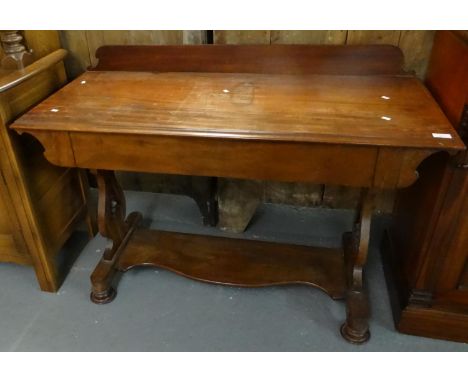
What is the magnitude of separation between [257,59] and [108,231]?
945 mm

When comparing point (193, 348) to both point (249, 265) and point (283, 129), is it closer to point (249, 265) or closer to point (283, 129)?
point (249, 265)

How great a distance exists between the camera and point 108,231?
1.74m

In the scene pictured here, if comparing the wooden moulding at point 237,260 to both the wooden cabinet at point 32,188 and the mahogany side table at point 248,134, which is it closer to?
the mahogany side table at point 248,134

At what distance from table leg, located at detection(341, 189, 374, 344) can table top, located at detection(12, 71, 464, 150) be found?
0.30 m

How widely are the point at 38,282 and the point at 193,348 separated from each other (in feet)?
2.54

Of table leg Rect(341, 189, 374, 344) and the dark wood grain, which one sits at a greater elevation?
the dark wood grain

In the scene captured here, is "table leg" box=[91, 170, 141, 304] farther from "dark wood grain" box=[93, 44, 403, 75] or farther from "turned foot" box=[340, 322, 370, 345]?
"turned foot" box=[340, 322, 370, 345]

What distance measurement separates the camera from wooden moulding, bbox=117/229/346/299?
166 centimetres

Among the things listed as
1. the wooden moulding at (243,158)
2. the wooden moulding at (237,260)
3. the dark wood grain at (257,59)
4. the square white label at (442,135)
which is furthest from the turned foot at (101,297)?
the square white label at (442,135)

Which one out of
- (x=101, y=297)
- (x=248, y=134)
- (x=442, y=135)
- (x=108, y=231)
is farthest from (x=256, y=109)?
(x=101, y=297)

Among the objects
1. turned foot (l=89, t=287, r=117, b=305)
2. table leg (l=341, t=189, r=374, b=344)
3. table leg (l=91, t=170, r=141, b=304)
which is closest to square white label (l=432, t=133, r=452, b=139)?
table leg (l=341, t=189, r=374, b=344)

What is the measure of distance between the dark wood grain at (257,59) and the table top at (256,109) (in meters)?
0.04

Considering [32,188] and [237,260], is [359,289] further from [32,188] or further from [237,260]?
[32,188]

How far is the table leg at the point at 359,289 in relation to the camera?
1460mm
